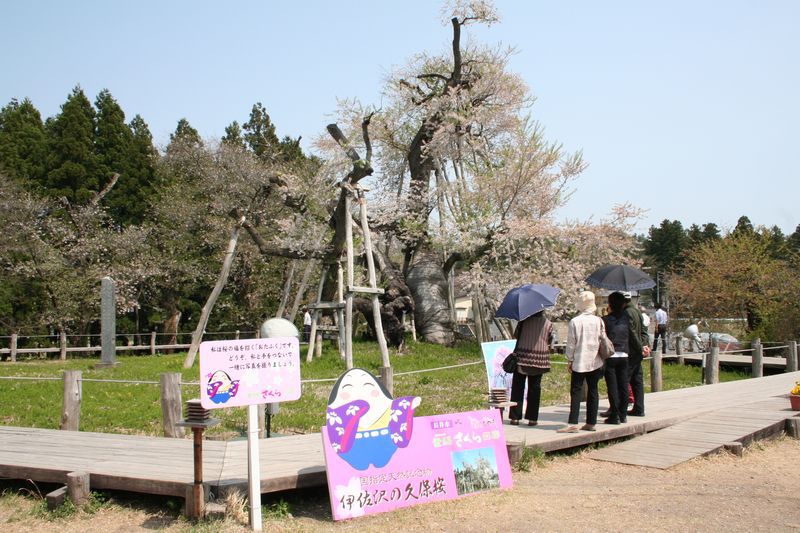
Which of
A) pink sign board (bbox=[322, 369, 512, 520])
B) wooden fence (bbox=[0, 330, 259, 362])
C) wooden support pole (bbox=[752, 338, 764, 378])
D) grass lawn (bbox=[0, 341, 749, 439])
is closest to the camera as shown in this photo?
pink sign board (bbox=[322, 369, 512, 520])

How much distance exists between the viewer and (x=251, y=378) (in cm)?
538

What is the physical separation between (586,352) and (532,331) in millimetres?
642

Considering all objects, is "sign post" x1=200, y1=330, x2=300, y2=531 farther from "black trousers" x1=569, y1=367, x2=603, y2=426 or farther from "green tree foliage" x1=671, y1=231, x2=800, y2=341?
"green tree foliage" x1=671, y1=231, x2=800, y2=341

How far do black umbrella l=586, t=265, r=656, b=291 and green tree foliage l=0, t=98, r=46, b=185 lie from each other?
82.7 feet

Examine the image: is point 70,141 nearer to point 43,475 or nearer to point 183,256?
point 183,256

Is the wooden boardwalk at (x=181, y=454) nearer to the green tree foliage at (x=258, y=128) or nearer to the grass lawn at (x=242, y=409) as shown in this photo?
the grass lawn at (x=242, y=409)

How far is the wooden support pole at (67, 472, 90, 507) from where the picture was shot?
19.1 ft

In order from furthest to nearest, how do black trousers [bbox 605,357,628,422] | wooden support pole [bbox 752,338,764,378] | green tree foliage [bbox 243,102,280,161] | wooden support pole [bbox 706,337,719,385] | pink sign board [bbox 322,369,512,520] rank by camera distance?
1. green tree foliage [bbox 243,102,280,161]
2. wooden support pole [bbox 752,338,764,378]
3. wooden support pole [bbox 706,337,719,385]
4. black trousers [bbox 605,357,628,422]
5. pink sign board [bbox 322,369,512,520]

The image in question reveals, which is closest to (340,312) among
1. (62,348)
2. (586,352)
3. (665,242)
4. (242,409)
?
(242,409)

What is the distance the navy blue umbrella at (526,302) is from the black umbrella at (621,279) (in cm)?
112

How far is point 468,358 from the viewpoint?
716 inches

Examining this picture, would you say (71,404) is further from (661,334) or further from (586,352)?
(661,334)

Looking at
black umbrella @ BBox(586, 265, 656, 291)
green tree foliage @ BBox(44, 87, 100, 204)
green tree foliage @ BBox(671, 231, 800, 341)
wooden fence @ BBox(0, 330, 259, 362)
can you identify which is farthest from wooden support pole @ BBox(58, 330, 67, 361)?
green tree foliage @ BBox(671, 231, 800, 341)

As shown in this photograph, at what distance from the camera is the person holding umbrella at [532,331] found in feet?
25.6
